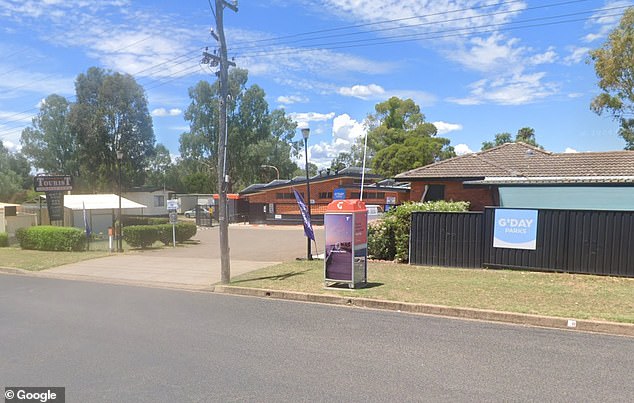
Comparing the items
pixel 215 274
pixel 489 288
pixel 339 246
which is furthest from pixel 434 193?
pixel 339 246

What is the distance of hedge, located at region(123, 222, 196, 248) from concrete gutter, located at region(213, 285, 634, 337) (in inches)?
481

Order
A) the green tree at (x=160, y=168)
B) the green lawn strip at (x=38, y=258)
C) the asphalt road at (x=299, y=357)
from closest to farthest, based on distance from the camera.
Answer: the asphalt road at (x=299, y=357) → the green lawn strip at (x=38, y=258) → the green tree at (x=160, y=168)

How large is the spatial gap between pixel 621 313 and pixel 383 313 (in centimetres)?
386

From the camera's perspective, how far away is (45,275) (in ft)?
49.4

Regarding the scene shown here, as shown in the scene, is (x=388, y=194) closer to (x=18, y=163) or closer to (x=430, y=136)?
(x=430, y=136)

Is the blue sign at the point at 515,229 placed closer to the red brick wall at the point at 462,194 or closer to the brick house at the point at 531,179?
the brick house at the point at 531,179

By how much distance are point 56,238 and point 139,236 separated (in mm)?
3589

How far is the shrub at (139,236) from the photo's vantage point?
70.5 feet

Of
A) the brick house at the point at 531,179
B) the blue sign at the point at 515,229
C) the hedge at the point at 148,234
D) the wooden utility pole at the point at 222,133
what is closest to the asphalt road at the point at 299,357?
the wooden utility pole at the point at 222,133

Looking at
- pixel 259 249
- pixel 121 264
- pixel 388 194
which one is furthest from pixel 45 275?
pixel 388 194

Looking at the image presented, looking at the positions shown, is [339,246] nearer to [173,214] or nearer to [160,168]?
[173,214]

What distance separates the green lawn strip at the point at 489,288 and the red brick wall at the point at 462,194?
8.95 m

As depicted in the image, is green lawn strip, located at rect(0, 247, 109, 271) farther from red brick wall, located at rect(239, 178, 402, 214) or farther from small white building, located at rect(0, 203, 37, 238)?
red brick wall, located at rect(239, 178, 402, 214)

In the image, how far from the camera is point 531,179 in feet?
52.2
